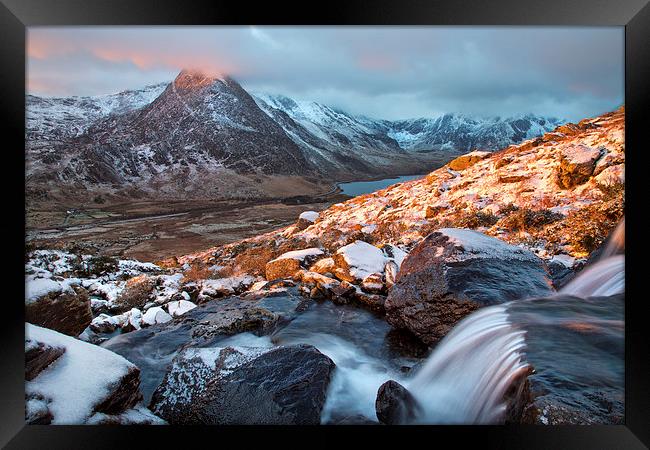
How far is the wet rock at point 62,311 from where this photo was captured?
3.66 metres

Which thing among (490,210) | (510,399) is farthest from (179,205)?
(510,399)

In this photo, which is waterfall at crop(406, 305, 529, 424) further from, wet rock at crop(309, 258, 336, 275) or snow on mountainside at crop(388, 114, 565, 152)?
snow on mountainside at crop(388, 114, 565, 152)

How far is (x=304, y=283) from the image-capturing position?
540 cm

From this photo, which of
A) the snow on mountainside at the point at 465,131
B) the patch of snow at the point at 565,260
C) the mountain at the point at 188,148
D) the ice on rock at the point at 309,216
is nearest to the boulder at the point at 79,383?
the mountain at the point at 188,148

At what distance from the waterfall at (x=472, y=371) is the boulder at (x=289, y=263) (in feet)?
8.48

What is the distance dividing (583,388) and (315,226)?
14.8ft

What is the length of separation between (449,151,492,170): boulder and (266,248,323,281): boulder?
103 inches

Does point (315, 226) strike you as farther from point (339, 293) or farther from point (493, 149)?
point (493, 149)

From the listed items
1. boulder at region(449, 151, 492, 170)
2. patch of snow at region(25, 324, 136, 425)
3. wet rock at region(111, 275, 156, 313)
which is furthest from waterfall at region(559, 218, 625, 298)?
wet rock at region(111, 275, 156, 313)

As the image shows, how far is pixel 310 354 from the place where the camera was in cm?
362

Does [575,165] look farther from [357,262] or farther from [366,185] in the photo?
[357,262]

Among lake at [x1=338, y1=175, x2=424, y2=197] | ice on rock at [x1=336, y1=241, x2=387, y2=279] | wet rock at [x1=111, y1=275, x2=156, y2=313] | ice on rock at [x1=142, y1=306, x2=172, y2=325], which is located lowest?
ice on rock at [x1=142, y1=306, x2=172, y2=325]

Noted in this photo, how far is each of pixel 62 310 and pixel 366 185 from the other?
4289mm

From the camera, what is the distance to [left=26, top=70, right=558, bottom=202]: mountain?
5195 millimetres
